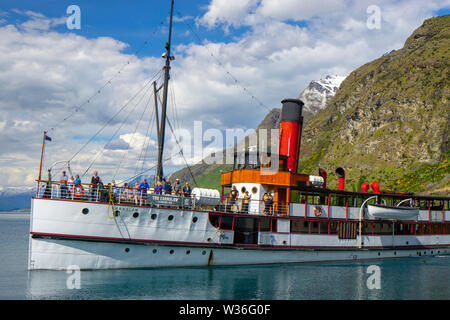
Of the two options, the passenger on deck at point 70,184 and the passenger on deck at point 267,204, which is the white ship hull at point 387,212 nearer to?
the passenger on deck at point 267,204

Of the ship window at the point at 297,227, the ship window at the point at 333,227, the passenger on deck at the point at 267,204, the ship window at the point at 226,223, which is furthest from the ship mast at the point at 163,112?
the ship window at the point at 333,227

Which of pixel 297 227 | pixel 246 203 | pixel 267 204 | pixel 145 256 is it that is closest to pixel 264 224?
pixel 267 204

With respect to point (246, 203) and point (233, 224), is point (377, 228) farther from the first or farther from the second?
point (233, 224)

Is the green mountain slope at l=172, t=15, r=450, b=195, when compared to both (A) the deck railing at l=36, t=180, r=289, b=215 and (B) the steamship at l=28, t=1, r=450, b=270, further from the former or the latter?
(A) the deck railing at l=36, t=180, r=289, b=215

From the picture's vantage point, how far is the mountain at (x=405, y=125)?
263ft

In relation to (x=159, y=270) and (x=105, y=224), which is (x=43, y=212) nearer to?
(x=105, y=224)

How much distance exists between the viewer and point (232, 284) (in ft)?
62.1

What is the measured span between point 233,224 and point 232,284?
13.9 ft

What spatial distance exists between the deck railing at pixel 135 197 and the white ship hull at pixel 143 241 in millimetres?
422

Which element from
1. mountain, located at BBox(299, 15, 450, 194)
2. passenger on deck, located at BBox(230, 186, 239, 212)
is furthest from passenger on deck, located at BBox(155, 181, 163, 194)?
mountain, located at BBox(299, 15, 450, 194)

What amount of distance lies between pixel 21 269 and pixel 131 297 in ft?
41.6

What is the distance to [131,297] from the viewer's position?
16141 millimetres
